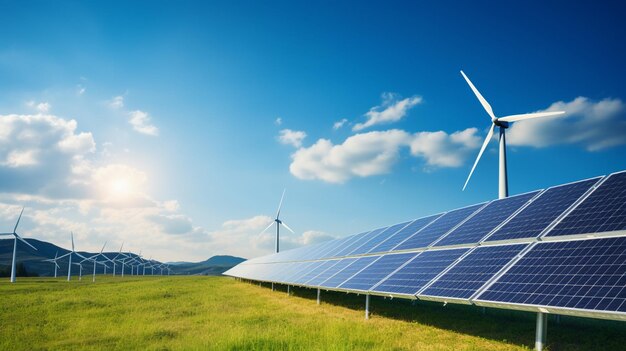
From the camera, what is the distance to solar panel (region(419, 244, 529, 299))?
14.0 meters

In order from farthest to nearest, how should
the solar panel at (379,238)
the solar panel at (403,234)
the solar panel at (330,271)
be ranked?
the solar panel at (379,238) < the solar panel at (330,271) < the solar panel at (403,234)

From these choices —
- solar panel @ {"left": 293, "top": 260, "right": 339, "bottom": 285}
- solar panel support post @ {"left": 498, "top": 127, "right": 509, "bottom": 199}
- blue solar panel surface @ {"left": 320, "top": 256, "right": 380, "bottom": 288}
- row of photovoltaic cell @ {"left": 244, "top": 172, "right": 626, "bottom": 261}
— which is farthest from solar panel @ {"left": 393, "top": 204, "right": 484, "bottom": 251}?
solar panel @ {"left": 293, "top": 260, "right": 339, "bottom": 285}

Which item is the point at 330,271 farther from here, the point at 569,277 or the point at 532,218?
the point at 569,277

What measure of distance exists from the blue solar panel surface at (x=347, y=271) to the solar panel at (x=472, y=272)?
8.05 m

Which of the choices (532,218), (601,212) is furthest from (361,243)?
(601,212)

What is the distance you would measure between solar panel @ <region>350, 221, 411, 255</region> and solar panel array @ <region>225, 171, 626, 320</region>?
4.45 meters

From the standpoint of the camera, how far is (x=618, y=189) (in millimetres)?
14961

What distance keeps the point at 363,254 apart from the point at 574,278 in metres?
17.1

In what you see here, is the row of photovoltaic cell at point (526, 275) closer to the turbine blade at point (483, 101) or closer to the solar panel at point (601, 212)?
the solar panel at point (601, 212)

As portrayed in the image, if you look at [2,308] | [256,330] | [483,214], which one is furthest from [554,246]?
[2,308]

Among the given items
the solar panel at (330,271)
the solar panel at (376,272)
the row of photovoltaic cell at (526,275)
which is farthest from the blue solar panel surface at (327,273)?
the row of photovoltaic cell at (526,275)

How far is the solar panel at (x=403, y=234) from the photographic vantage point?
26.1 m

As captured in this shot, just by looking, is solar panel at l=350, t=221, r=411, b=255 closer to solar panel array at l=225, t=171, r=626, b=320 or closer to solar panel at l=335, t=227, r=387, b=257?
solar panel at l=335, t=227, r=387, b=257

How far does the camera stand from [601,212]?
45.5 ft
